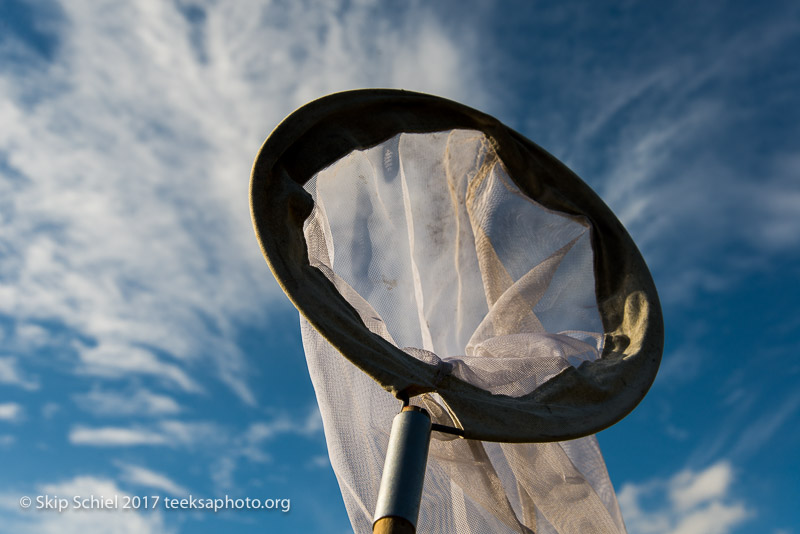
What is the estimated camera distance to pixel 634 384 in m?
1.97

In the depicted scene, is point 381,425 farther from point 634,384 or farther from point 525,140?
point 525,140

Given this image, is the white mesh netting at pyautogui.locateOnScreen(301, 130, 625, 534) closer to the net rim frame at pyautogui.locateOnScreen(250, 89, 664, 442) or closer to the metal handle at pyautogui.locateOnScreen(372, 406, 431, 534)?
the net rim frame at pyautogui.locateOnScreen(250, 89, 664, 442)

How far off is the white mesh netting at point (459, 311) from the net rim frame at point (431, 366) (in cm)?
6

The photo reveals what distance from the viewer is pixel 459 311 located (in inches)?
92.8

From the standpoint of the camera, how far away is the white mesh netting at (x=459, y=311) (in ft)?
6.35

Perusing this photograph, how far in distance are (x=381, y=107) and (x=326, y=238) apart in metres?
0.47

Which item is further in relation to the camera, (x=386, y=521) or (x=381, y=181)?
(x=381, y=181)

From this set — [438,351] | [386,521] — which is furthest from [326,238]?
[386,521]

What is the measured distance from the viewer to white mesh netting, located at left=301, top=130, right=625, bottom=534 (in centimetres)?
194

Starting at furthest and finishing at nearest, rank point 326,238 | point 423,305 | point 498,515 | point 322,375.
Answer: point 423,305 → point 326,238 → point 322,375 → point 498,515

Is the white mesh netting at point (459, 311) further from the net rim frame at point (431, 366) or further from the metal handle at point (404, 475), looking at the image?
the metal handle at point (404, 475)

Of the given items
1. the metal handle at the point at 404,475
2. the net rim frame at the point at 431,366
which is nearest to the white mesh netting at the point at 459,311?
the net rim frame at the point at 431,366

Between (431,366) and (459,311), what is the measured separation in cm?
65

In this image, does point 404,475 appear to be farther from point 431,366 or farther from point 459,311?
point 459,311
